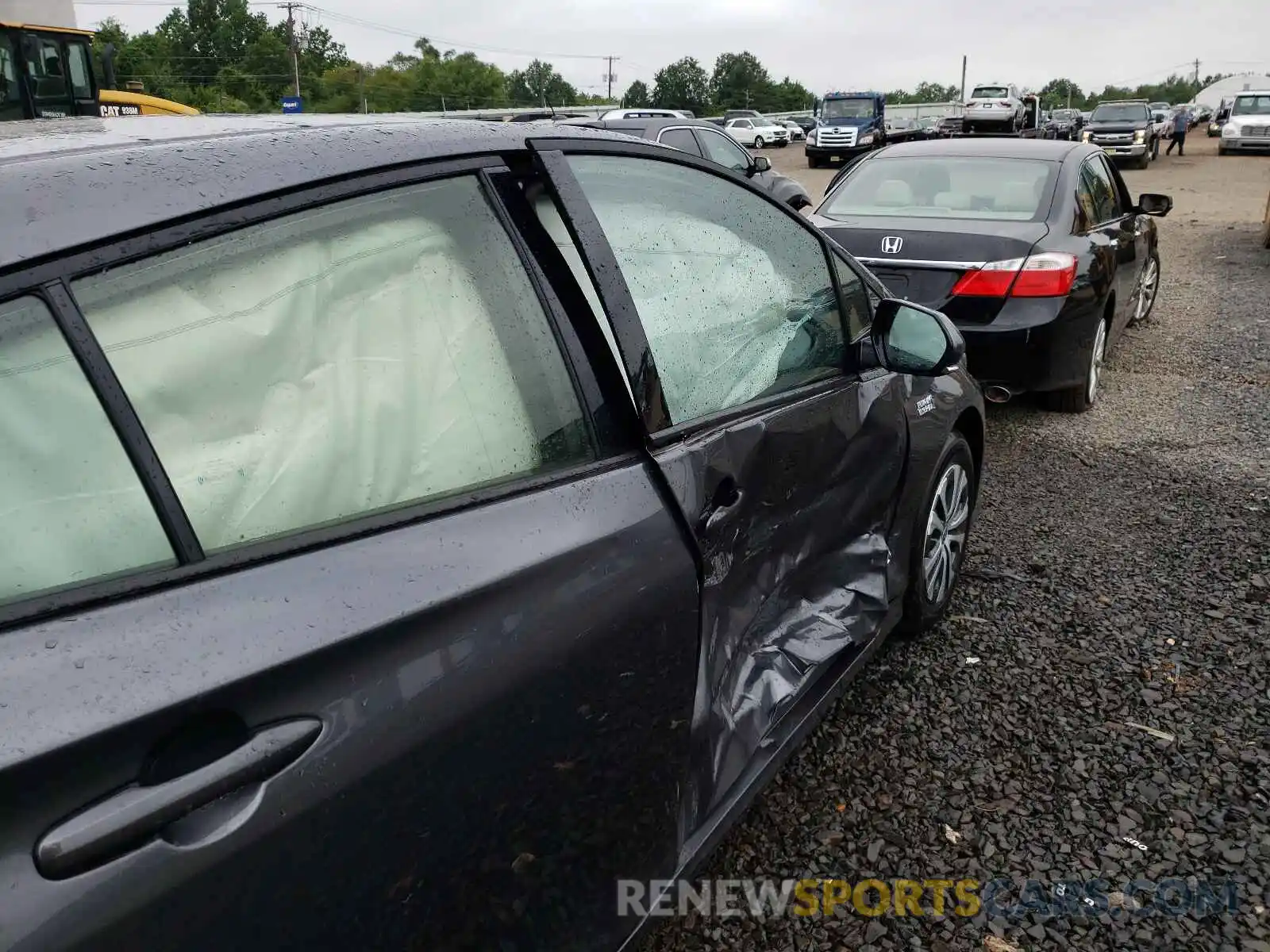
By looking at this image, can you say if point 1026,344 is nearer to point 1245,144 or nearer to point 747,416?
point 747,416

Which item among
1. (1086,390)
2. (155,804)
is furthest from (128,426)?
(1086,390)

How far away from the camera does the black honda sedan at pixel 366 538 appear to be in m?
1.03

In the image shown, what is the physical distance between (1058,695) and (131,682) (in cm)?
278

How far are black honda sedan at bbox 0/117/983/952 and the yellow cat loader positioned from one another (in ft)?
30.5

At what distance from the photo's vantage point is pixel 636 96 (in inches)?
3723

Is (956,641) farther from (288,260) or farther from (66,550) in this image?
(66,550)

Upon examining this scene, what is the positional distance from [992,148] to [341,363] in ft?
18.9

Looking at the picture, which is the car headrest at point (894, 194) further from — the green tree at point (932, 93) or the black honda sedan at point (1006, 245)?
the green tree at point (932, 93)

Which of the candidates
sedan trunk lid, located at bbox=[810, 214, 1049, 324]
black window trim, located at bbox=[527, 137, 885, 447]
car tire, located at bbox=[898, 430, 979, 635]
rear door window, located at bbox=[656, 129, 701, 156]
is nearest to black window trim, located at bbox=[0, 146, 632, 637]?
black window trim, located at bbox=[527, 137, 885, 447]

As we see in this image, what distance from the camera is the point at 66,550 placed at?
3.61ft

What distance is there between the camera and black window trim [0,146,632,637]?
107cm

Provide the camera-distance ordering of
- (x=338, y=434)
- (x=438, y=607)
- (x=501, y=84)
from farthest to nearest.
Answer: (x=501, y=84) < (x=338, y=434) < (x=438, y=607)

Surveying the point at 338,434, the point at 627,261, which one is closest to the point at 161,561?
the point at 338,434

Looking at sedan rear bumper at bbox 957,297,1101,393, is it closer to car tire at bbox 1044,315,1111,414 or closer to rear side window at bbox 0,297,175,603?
car tire at bbox 1044,315,1111,414
